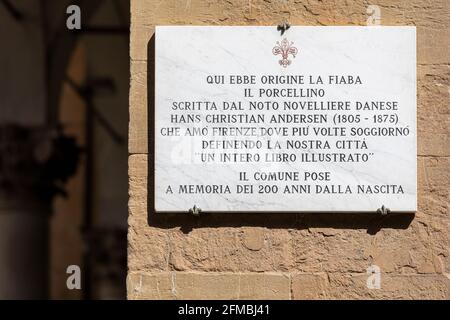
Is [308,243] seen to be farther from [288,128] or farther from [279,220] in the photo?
[288,128]

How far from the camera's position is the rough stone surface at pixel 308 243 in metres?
3.71

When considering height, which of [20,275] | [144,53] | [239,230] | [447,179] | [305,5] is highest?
[305,5]

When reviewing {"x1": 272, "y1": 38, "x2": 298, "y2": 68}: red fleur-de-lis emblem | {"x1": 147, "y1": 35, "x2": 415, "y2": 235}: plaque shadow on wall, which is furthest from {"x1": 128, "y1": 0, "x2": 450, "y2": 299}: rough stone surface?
{"x1": 272, "y1": 38, "x2": 298, "y2": 68}: red fleur-de-lis emblem

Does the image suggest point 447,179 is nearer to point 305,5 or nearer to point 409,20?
point 409,20

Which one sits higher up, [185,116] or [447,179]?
[185,116]

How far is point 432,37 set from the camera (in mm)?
3799

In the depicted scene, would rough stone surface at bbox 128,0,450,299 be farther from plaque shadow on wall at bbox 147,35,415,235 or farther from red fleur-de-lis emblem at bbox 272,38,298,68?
red fleur-de-lis emblem at bbox 272,38,298,68

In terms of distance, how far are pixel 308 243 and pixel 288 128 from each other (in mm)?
564

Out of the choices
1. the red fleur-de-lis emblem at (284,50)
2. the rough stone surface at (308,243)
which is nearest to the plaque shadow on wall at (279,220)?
the rough stone surface at (308,243)

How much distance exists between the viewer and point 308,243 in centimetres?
374

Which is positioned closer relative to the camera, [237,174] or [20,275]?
[237,174]
